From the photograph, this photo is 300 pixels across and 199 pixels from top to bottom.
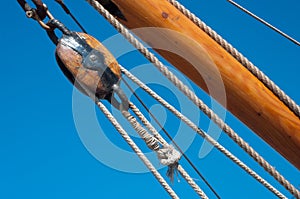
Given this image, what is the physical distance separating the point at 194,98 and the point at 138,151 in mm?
494

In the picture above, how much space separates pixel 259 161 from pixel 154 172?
59cm

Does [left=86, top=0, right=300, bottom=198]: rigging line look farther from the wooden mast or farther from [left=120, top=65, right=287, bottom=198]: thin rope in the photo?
[left=120, top=65, right=287, bottom=198]: thin rope

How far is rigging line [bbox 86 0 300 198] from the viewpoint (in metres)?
2.53

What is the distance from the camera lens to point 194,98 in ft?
8.36

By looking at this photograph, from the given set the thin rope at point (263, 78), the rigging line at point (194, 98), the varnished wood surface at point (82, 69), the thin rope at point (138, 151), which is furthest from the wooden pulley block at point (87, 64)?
the thin rope at point (263, 78)

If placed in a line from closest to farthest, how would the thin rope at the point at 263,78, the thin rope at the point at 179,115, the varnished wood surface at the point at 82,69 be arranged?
the thin rope at the point at 263,78
the varnished wood surface at the point at 82,69
the thin rope at the point at 179,115

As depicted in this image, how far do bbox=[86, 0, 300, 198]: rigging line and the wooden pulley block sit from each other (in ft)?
0.78

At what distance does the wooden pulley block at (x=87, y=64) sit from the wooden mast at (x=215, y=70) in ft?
0.85

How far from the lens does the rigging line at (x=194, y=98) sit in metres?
2.53

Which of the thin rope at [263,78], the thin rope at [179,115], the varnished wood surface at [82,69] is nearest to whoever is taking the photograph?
the thin rope at [263,78]

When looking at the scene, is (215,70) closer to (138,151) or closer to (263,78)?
(263,78)

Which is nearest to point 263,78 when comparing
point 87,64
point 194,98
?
point 194,98

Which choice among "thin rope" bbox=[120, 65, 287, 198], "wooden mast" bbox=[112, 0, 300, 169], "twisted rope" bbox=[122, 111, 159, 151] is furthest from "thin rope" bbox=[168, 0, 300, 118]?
"twisted rope" bbox=[122, 111, 159, 151]

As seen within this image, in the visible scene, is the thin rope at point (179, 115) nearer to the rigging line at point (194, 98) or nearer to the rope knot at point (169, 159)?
the rope knot at point (169, 159)
